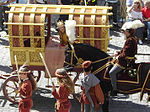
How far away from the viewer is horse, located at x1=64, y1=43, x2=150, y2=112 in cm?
926

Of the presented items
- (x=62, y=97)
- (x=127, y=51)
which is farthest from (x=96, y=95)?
(x=127, y=51)

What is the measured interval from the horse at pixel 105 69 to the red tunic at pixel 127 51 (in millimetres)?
259

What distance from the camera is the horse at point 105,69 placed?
364 inches

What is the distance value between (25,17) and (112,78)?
259 cm

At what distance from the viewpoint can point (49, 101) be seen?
1070 centimetres

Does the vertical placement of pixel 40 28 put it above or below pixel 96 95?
above

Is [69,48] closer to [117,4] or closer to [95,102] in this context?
[95,102]

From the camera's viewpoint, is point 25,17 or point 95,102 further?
point 25,17

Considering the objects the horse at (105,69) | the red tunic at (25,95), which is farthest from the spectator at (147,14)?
the red tunic at (25,95)

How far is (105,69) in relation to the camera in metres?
9.45

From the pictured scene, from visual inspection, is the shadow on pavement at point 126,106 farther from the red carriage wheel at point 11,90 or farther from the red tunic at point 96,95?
the red carriage wheel at point 11,90

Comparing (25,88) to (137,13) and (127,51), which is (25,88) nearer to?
(127,51)

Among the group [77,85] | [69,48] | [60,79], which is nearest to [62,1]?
[77,85]

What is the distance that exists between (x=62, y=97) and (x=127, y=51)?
1.79 meters
